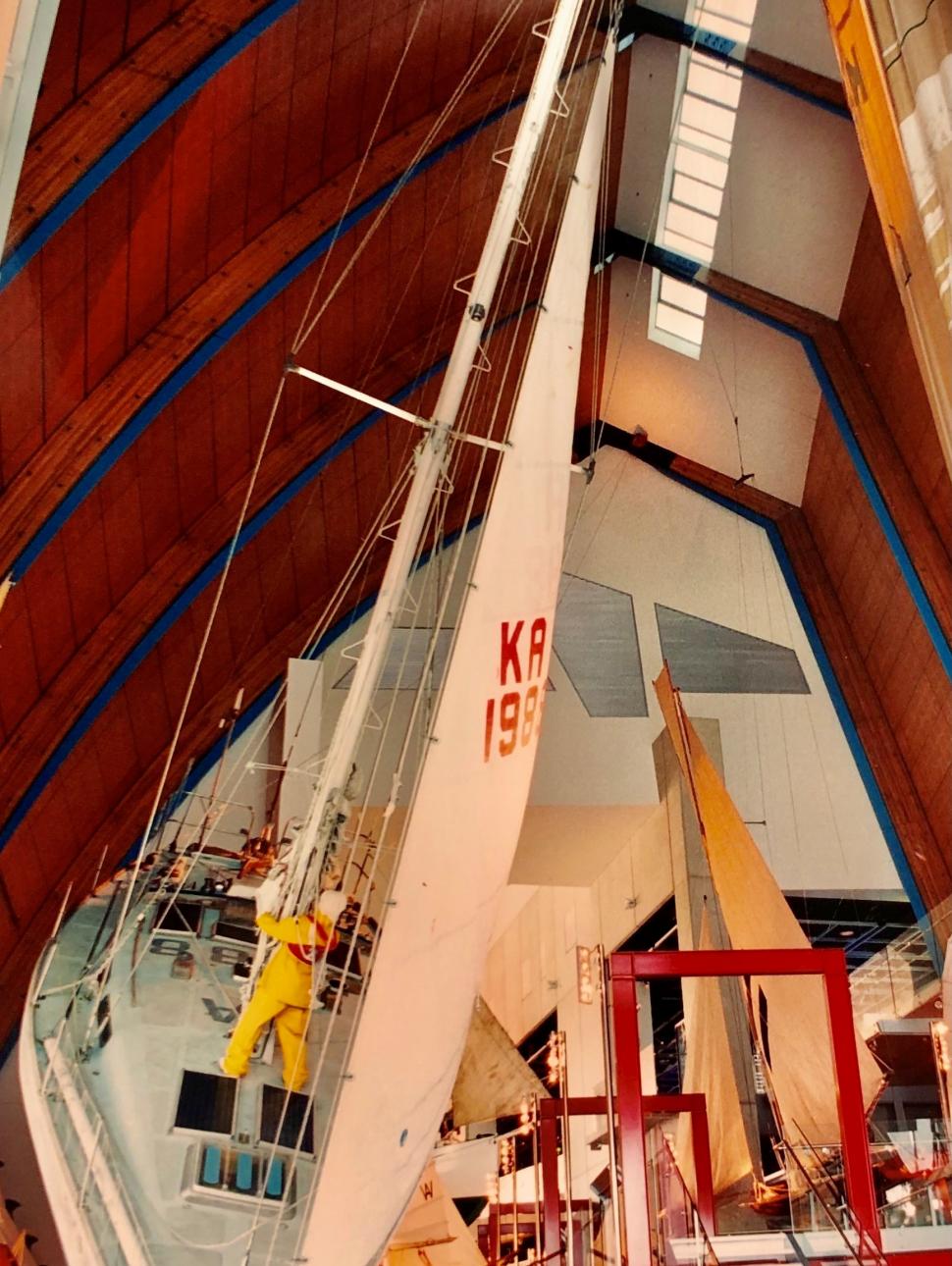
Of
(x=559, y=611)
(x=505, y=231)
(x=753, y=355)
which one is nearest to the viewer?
(x=505, y=231)

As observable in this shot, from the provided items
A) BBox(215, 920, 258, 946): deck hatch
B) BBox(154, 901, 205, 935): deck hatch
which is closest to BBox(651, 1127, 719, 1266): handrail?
BBox(215, 920, 258, 946): deck hatch

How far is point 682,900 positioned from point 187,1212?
30.7 ft

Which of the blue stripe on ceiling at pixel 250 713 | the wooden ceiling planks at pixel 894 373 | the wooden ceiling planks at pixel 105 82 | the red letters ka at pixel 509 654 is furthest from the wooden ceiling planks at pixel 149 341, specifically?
the red letters ka at pixel 509 654

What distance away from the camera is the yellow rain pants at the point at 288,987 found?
7.01 meters

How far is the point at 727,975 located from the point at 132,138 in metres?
7.58

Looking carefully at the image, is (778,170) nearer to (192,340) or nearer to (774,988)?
(192,340)

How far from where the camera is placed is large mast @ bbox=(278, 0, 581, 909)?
7.53m

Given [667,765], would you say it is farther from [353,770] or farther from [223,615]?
[353,770]

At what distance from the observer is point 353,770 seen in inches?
321

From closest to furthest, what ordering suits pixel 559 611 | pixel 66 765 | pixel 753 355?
1. pixel 66 765
2. pixel 753 355
3. pixel 559 611

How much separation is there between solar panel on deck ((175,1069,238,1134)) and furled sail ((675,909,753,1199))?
6.16 m

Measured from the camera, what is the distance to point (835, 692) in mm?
16703

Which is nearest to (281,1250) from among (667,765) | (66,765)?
(66,765)

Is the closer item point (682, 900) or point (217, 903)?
point (217, 903)
